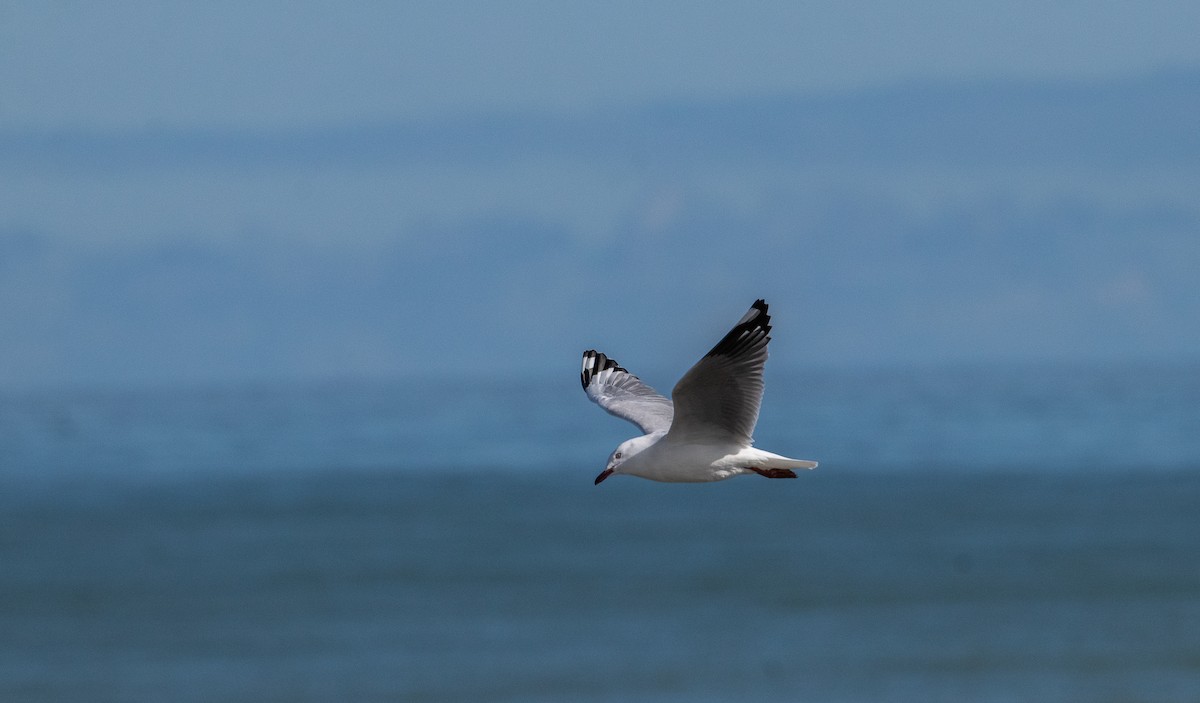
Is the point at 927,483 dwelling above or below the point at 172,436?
below

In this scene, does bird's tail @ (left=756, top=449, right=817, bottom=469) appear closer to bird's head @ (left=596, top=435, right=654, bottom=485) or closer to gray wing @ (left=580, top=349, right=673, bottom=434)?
bird's head @ (left=596, top=435, right=654, bottom=485)

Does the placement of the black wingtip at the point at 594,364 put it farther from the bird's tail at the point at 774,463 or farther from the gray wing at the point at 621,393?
the bird's tail at the point at 774,463

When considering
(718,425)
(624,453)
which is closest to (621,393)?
(624,453)

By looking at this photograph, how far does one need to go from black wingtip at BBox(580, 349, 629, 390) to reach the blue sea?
8.87 m

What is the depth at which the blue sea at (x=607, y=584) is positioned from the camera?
2823 centimetres

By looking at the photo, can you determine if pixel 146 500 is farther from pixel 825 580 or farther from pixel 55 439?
pixel 55 439

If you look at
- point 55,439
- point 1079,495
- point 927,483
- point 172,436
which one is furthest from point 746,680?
point 55,439

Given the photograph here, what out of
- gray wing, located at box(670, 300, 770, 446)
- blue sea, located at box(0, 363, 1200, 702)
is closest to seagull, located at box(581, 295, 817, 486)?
gray wing, located at box(670, 300, 770, 446)

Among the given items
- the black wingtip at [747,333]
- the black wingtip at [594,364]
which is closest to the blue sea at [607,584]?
the black wingtip at [594,364]

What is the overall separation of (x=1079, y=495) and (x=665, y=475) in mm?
43139

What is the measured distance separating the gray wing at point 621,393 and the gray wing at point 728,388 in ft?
6.02

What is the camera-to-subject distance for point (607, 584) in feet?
123

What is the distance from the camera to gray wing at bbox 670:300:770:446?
1501 cm

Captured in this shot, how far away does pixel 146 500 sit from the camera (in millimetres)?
62031
